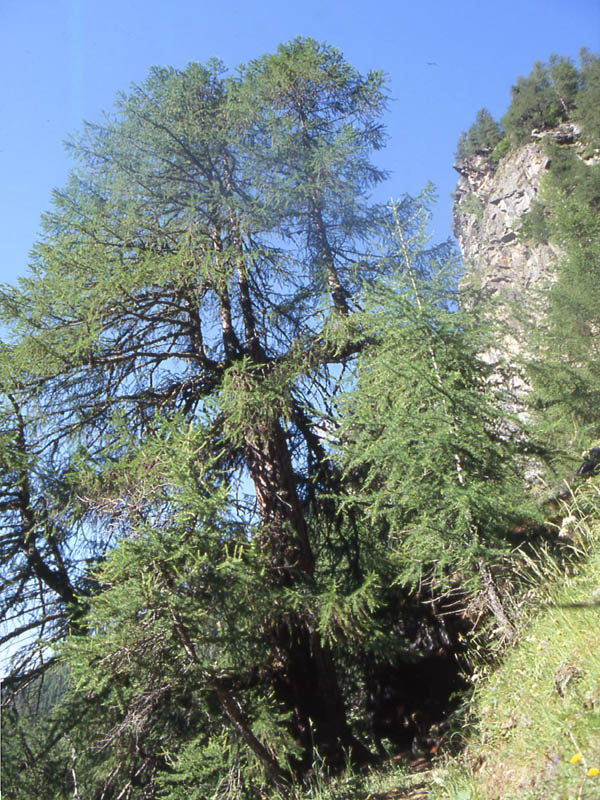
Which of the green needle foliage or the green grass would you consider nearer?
the green grass

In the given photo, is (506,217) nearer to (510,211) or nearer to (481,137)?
(510,211)

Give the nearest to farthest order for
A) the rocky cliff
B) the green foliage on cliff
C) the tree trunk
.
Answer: the tree trunk, the rocky cliff, the green foliage on cliff

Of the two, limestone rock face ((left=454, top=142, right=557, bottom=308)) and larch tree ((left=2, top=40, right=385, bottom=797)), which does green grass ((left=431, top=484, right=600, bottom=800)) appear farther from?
limestone rock face ((left=454, top=142, right=557, bottom=308))

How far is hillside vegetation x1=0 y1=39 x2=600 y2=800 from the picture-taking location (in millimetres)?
4910

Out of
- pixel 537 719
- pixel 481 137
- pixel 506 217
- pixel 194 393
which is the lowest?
pixel 537 719

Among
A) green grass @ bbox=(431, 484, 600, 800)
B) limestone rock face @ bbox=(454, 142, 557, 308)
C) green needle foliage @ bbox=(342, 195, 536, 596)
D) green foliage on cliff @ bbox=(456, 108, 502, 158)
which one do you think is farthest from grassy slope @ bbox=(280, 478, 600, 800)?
green foliage on cliff @ bbox=(456, 108, 502, 158)

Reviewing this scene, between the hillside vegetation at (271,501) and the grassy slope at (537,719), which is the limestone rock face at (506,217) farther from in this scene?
the grassy slope at (537,719)

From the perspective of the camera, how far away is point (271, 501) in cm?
764

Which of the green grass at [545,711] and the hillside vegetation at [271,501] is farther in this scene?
the hillside vegetation at [271,501]

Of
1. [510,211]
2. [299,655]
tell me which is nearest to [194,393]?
[299,655]

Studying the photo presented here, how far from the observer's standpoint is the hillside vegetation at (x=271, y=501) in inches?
193

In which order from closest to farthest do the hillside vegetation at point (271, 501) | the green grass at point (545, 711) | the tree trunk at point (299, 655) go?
1. the green grass at point (545, 711)
2. the hillside vegetation at point (271, 501)
3. the tree trunk at point (299, 655)

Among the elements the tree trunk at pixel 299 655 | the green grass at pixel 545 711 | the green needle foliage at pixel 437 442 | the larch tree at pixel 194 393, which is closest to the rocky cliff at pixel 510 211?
the larch tree at pixel 194 393

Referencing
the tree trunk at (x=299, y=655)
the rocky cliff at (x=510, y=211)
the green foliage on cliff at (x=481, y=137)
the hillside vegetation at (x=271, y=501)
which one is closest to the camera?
the hillside vegetation at (x=271, y=501)
